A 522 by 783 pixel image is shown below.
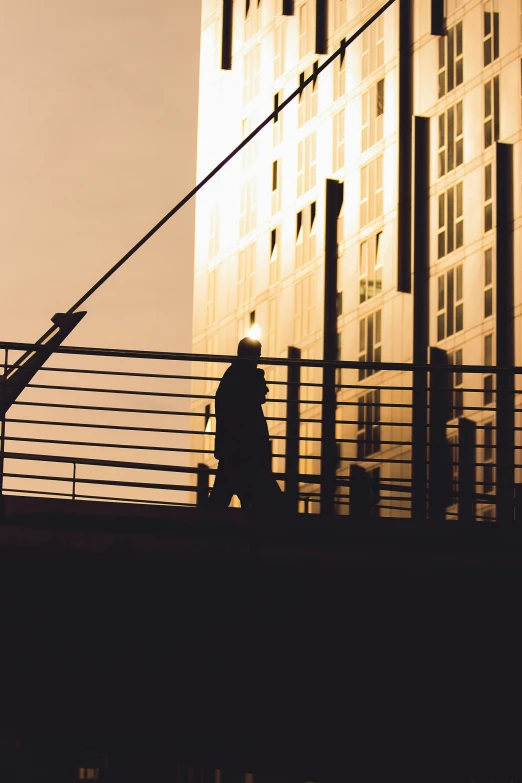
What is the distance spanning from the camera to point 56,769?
53.2 m

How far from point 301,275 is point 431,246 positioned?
24.2 ft

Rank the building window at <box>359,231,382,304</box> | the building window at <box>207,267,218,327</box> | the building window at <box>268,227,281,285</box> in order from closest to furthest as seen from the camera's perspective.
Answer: the building window at <box>359,231,382,304</box>
the building window at <box>268,227,281,285</box>
the building window at <box>207,267,218,327</box>

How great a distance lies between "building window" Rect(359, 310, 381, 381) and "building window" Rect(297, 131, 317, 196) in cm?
617

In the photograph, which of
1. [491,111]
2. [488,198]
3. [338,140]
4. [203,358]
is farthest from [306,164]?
[203,358]

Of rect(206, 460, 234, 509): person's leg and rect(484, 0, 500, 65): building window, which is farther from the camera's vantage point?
rect(484, 0, 500, 65): building window

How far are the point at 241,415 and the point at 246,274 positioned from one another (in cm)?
4495

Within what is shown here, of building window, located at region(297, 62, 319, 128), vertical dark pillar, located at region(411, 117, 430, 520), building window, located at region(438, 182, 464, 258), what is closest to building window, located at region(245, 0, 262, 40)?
building window, located at region(297, 62, 319, 128)

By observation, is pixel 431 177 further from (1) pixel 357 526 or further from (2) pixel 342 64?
(1) pixel 357 526

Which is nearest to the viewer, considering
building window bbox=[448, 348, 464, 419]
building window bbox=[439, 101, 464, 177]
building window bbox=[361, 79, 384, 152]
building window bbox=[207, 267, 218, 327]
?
building window bbox=[448, 348, 464, 419]

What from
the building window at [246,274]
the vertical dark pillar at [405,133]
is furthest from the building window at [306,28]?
the building window at [246,274]

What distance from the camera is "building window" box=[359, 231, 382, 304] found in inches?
1898

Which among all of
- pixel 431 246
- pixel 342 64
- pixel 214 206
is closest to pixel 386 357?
pixel 431 246

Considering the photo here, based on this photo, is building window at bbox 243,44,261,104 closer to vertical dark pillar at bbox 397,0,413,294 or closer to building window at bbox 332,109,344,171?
building window at bbox 332,109,344,171

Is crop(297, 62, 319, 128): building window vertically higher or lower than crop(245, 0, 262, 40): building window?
lower
